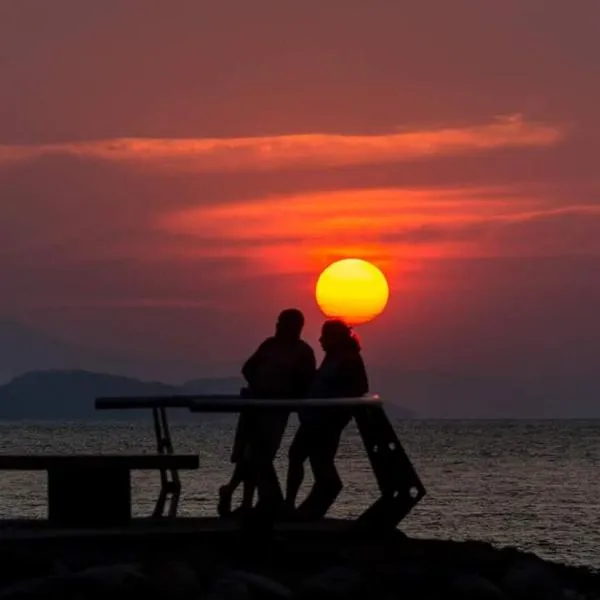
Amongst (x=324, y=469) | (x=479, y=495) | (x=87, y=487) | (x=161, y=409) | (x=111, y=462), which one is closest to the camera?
(x=111, y=462)

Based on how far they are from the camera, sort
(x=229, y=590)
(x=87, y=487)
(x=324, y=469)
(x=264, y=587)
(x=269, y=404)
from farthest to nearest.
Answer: (x=324, y=469) < (x=87, y=487) < (x=269, y=404) < (x=264, y=587) < (x=229, y=590)

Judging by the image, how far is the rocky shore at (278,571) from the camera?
10.6 m

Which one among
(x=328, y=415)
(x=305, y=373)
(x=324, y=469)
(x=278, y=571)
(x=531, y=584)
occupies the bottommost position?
(x=531, y=584)

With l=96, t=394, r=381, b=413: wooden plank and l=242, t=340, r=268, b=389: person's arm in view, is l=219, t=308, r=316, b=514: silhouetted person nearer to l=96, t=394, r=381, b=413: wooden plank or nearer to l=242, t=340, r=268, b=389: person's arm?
l=242, t=340, r=268, b=389: person's arm

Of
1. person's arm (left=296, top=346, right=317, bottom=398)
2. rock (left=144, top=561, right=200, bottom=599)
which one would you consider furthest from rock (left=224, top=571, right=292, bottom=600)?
person's arm (left=296, top=346, right=317, bottom=398)

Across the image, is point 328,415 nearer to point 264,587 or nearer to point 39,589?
point 264,587

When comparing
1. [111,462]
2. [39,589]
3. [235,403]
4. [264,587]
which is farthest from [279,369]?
[39,589]

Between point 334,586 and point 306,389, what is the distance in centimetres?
323

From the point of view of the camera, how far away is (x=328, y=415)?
44.5 ft

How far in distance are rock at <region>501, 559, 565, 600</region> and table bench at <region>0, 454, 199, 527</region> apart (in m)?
2.61

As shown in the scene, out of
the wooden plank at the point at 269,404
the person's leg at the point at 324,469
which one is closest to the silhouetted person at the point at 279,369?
the person's leg at the point at 324,469

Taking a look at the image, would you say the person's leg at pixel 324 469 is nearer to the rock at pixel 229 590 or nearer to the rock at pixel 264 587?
the rock at pixel 264 587

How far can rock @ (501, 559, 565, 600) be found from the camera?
11.8 m

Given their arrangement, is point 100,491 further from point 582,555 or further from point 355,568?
point 582,555
